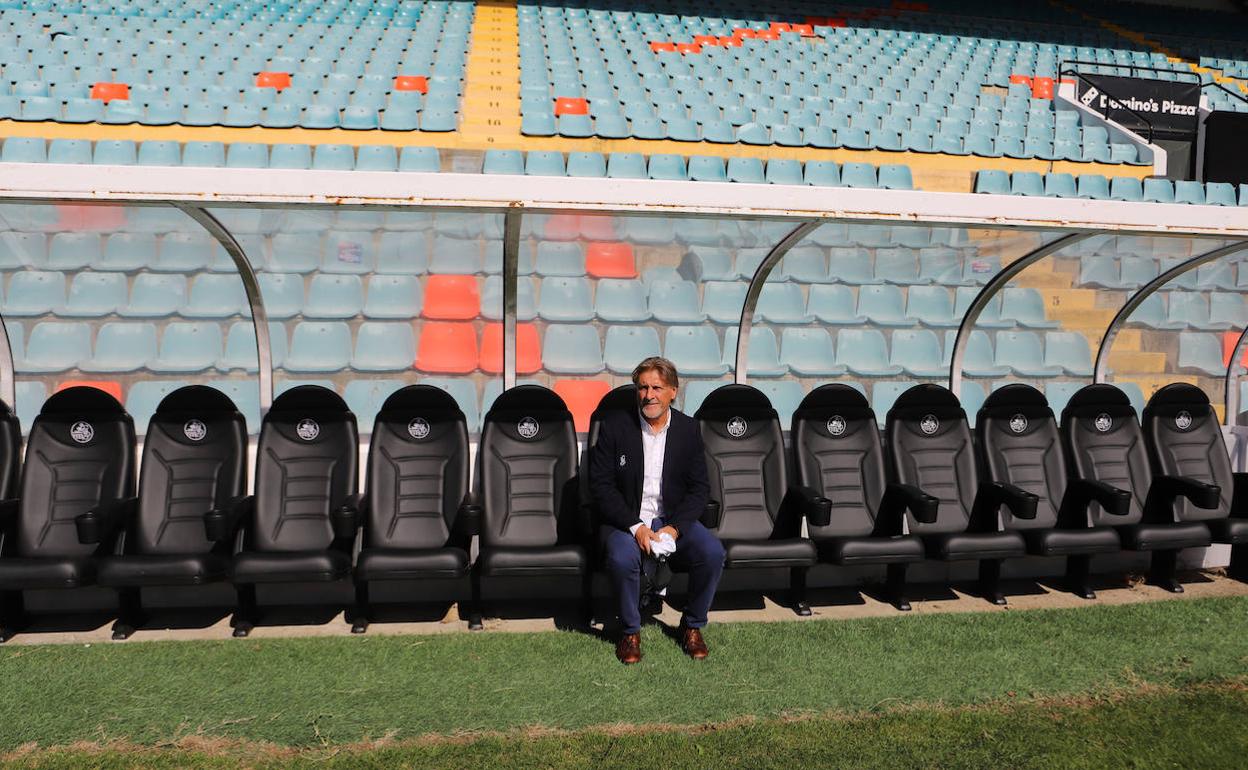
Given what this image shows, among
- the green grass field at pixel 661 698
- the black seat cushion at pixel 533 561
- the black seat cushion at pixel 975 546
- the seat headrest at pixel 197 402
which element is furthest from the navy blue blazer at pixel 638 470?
the seat headrest at pixel 197 402

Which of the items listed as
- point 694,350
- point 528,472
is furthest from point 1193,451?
point 528,472

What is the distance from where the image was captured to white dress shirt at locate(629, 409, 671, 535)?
3.74 m

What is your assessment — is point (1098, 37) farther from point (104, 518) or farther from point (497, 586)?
point (104, 518)

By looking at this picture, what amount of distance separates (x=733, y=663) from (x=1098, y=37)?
17.2 meters

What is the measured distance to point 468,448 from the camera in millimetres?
4176

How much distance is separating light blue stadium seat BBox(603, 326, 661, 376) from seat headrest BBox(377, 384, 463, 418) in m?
2.06

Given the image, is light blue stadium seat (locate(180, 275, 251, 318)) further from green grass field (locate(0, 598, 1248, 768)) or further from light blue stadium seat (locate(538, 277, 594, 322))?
green grass field (locate(0, 598, 1248, 768))

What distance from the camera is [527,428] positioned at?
4.16 metres

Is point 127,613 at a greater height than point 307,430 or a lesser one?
lesser

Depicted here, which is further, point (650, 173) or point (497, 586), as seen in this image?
point (650, 173)

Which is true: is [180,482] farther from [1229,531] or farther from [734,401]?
[1229,531]

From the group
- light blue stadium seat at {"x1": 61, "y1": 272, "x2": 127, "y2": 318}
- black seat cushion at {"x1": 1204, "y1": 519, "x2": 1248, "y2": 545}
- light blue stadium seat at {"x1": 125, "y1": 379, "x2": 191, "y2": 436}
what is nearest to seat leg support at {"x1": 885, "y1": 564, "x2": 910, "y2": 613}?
black seat cushion at {"x1": 1204, "y1": 519, "x2": 1248, "y2": 545}

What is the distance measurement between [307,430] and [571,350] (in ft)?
7.69

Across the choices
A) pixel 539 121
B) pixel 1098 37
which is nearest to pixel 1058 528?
pixel 539 121
